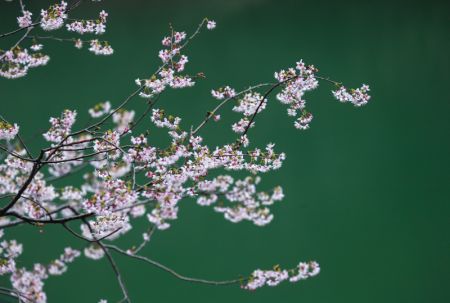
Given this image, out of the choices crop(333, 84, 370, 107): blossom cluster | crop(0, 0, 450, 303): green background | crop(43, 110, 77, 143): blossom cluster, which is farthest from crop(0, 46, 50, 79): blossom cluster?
crop(333, 84, 370, 107): blossom cluster

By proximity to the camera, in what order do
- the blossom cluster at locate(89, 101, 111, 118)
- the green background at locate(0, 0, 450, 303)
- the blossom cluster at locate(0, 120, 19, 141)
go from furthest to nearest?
the green background at locate(0, 0, 450, 303)
the blossom cluster at locate(0, 120, 19, 141)
the blossom cluster at locate(89, 101, 111, 118)

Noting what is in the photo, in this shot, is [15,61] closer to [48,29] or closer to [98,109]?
[48,29]

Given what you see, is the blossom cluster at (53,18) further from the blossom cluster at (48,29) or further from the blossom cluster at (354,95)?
the blossom cluster at (354,95)

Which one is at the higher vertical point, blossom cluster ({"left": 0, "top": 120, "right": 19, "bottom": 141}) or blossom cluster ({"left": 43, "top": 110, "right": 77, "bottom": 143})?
blossom cluster ({"left": 43, "top": 110, "right": 77, "bottom": 143})

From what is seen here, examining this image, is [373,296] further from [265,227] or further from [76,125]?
[76,125]

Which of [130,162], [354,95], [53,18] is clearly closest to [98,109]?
[130,162]

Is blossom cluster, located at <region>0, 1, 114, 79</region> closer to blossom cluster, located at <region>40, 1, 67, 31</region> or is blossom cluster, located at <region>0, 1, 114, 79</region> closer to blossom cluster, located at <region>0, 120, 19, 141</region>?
blossom cluster, located at <region>40, 1, 67, 31</region>
